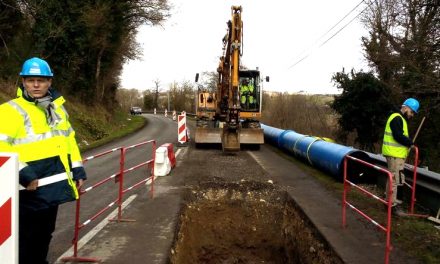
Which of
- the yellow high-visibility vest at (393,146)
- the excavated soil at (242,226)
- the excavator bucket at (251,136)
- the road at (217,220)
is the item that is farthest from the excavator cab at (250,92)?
the yellow high-visibility vest at (393,146)

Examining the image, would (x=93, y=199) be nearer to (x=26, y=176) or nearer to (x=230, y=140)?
(x=26, y=176)

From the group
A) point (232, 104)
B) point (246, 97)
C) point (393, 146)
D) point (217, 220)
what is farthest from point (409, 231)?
point (246, 97)

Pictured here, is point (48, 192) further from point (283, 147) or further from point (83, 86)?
point (83, 86)

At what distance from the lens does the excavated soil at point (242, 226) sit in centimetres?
809

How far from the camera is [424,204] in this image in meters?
8.22

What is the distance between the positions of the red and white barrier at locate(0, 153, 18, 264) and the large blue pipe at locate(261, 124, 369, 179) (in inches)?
367

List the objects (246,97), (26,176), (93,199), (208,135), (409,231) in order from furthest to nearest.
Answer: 1. (246,97)
2. (208,135)
3. (93,199)
4. (409,231)
5. (26,176)

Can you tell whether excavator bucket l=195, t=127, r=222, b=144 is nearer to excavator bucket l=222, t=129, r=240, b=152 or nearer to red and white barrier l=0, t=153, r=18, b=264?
excavator bucket l=222, t=129, r=240, b=152

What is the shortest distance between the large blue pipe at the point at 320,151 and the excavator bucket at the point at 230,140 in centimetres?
224

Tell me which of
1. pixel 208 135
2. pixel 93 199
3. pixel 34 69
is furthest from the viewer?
pixel 208 135

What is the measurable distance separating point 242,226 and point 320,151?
457 cm

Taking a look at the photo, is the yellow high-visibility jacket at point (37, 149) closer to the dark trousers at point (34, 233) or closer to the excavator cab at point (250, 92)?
the dark trousers at point (34, 233)

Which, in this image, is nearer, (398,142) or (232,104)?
(398,142)

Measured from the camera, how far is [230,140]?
16.9m
